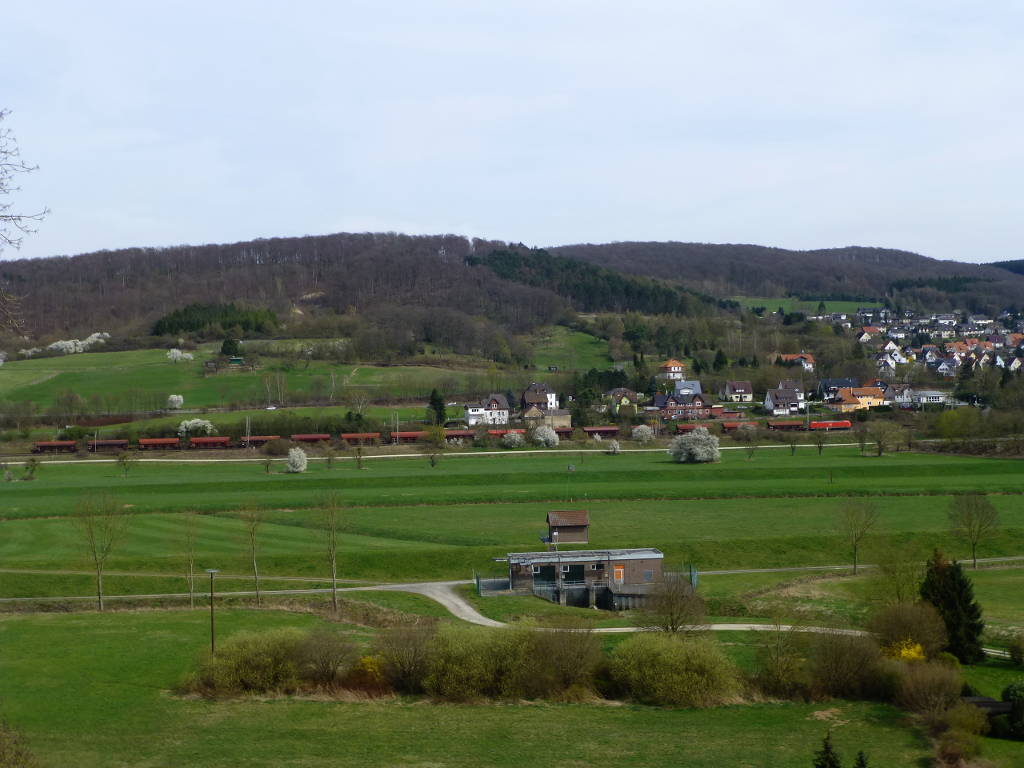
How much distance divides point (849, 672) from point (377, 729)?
12.9 meters

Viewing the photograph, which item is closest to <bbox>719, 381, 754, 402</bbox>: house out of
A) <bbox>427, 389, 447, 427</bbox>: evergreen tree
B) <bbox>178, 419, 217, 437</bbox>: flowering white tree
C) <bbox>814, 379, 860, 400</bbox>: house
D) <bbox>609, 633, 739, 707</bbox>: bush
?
<bbox>814, 379, 860, 400</bbox>: house

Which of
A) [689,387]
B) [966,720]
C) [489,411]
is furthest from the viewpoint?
[689,387]

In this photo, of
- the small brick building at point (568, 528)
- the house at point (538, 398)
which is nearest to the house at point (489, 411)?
the house at point (538, 398)

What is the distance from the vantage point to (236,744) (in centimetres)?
2309

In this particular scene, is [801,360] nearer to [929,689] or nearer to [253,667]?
[929,689]

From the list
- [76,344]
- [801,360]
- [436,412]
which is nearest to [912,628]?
[436,412]

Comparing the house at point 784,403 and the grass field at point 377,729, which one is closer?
the grass field at point 377,729

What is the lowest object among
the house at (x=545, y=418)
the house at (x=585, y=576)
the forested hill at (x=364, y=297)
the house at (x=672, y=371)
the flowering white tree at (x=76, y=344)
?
the house at (x=585, y=576)

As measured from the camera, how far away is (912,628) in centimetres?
A: 2888

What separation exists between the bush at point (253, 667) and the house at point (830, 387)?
3638 inches

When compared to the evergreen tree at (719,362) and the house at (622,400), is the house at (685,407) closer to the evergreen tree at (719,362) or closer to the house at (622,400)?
the house at (622,400)

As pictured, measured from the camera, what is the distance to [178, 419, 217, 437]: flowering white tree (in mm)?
85062

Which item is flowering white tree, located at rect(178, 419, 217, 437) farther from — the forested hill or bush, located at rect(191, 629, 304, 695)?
bush, located at rect(191, 629, 304, 695)

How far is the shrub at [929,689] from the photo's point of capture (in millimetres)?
25406
